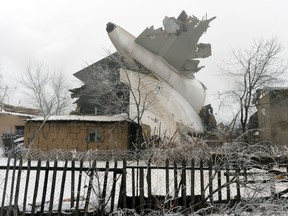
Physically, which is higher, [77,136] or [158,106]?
[158,106]

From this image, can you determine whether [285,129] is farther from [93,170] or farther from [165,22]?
[93,170]

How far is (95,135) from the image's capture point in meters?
23.2

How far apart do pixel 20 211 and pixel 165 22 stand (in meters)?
21.0

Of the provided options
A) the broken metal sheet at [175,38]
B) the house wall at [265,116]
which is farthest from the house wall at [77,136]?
the house wall at [265,116]

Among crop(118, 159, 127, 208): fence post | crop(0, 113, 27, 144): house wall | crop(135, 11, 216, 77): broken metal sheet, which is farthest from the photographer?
crop(0, 113, 27, 144): house wall

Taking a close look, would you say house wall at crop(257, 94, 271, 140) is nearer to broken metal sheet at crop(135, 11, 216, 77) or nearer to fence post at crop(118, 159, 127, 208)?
broken metal sheet at crop(135, 11, 216, 77)

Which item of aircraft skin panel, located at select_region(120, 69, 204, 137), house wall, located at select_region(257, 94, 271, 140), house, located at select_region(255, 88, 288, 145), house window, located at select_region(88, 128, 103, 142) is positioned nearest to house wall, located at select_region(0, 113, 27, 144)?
house window, located at select_region(88, 128, 103, 142)

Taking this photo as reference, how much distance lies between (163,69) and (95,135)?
7585mm

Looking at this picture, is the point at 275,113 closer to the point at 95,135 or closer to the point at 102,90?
the point at 102,90

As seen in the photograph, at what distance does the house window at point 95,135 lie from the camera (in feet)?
76.1

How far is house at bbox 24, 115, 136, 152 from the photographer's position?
23.1 m

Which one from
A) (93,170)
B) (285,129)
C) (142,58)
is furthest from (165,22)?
(93,170)

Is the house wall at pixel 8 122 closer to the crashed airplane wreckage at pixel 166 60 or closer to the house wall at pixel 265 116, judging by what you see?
the crashed airplane wreckage at pixel 166 60

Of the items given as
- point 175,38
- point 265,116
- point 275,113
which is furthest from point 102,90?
point 265,116
